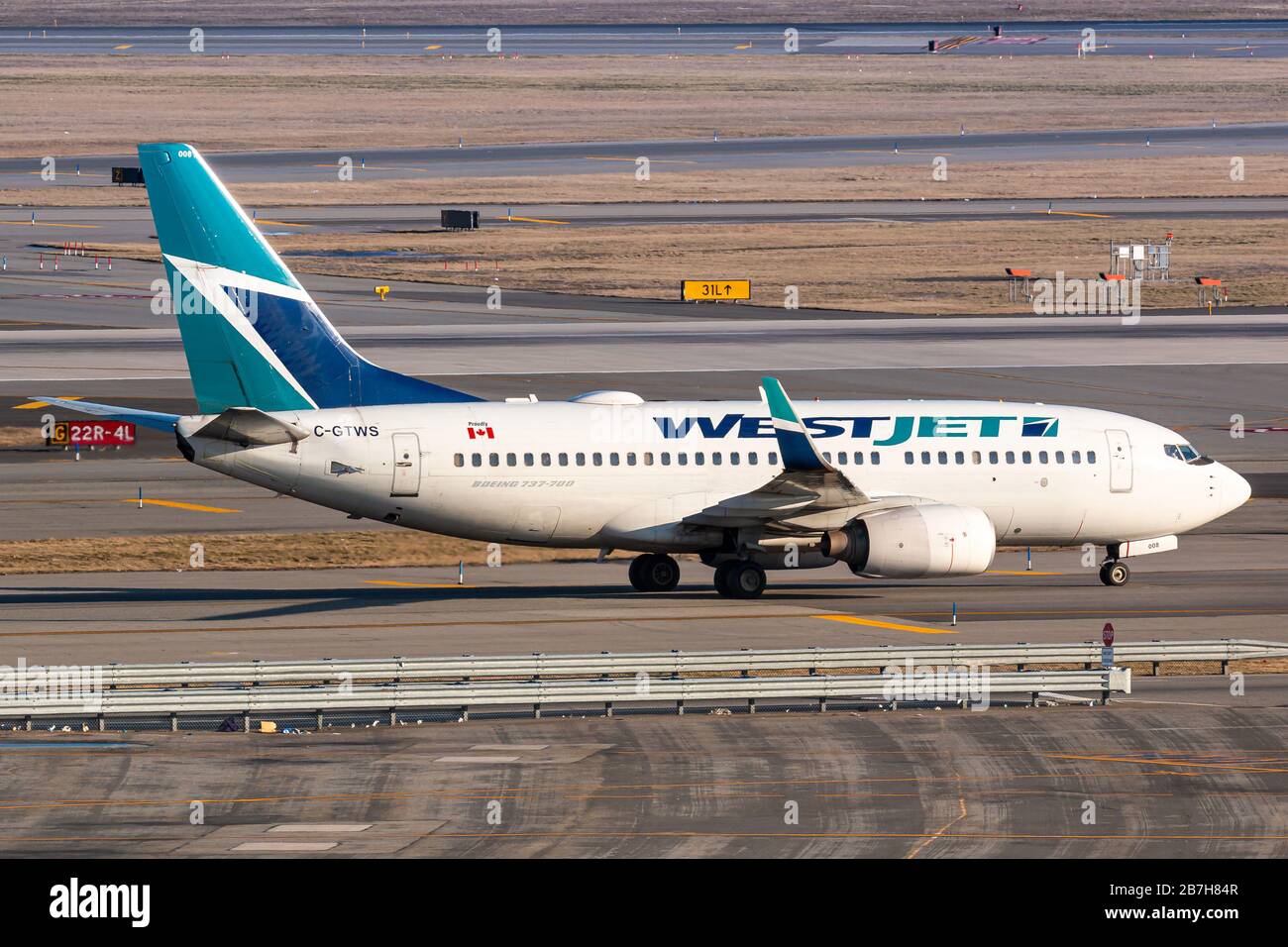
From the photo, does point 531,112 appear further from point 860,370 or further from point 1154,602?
point 1154,602

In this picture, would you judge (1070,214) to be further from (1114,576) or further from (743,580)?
(743,580)

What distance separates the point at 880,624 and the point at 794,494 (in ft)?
13.3

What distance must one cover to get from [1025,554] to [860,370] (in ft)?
88.5

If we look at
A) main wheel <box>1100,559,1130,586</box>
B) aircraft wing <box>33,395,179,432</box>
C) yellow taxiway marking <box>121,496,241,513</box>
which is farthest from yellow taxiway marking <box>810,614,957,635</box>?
yellow taxiway marking <box>121,496,241,513</box>

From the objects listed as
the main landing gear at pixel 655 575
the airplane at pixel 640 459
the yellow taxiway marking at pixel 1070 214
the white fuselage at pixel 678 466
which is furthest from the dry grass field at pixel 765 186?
the main landing gear at pixel 655 575

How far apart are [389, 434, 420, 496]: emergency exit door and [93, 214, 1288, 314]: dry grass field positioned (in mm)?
59367

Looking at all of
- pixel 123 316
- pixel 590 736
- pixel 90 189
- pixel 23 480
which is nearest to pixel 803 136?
pixel 90 189

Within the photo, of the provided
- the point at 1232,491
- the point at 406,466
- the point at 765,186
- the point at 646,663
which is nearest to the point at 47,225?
the point at 765,186

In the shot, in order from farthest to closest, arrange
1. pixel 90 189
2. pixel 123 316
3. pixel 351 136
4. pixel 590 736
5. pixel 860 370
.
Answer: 1. pixel 351 136
2. pixel 90 189
3. pixel 123 316
4. pixel 860 370
5. pixel 590 736

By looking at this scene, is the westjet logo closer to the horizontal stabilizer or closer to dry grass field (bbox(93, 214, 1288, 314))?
the horizontal stabilizer

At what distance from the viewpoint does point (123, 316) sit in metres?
99.2

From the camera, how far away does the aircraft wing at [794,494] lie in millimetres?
47375

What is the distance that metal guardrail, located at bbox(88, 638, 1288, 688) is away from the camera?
37.1 metres

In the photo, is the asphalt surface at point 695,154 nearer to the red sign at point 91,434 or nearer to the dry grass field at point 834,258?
the dry grass field at point 834,258
